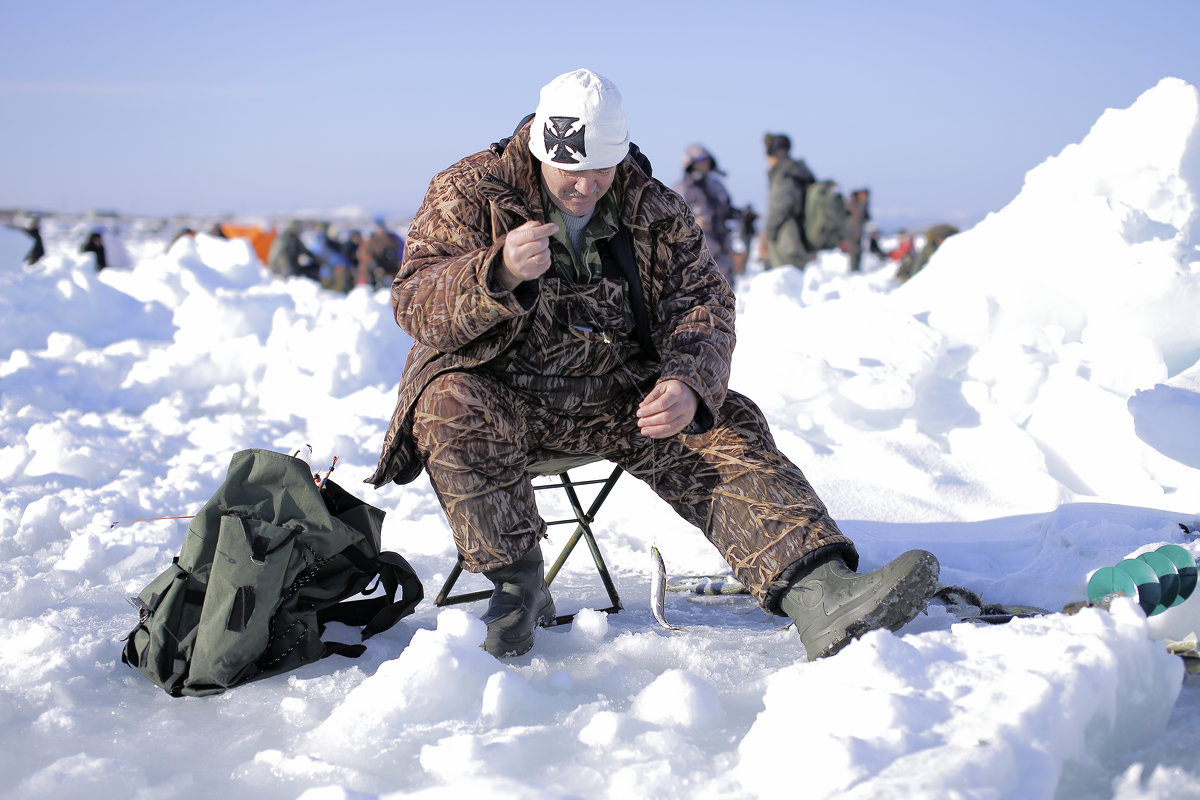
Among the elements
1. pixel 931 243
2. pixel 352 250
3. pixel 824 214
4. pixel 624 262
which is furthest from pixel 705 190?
pixel 352 250

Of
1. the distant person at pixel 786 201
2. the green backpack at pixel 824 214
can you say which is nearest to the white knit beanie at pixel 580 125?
the distant person at pixel 786 201

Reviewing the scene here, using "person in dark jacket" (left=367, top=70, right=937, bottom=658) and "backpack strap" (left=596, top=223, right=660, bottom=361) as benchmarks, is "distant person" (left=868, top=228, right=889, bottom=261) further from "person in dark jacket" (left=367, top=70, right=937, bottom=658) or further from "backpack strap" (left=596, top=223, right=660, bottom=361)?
"backpack strap" (left=596, top=223, right=660, bottom=361)

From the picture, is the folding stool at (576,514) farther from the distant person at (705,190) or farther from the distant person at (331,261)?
the distant person at (331,261)

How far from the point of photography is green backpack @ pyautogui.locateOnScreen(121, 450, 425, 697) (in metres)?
2.21

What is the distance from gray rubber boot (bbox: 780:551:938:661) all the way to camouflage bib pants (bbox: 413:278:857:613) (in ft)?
0.23

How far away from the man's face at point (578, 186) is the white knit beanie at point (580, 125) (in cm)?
2

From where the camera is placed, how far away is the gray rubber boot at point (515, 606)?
A: 7.79 feet

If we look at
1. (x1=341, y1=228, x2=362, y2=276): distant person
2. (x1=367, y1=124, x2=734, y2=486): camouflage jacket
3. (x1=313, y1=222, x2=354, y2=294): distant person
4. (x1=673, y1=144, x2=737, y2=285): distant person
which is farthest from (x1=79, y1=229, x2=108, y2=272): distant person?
(x1=367, y1=124, x2=734, y2=486): camouflage jacket

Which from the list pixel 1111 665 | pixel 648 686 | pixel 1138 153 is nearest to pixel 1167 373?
pixel 1138 153

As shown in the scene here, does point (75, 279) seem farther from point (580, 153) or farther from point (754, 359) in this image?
point (580, 153)

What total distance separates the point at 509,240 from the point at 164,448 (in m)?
3.67

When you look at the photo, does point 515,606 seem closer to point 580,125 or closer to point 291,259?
point 580,125

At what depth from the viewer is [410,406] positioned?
2.44m

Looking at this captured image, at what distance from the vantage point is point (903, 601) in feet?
6.94
